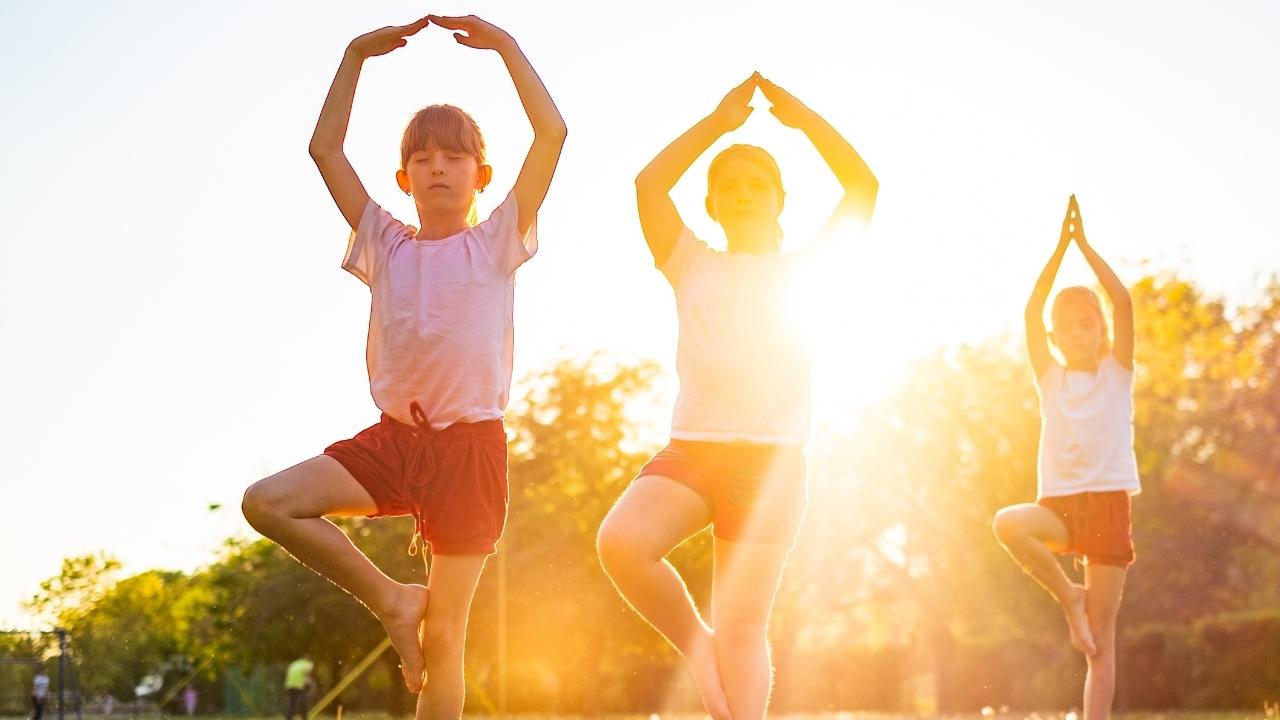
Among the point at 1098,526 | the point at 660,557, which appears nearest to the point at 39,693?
the point at 1098,526

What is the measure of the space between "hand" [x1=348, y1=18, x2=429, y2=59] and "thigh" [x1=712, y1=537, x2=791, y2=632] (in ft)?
7.85

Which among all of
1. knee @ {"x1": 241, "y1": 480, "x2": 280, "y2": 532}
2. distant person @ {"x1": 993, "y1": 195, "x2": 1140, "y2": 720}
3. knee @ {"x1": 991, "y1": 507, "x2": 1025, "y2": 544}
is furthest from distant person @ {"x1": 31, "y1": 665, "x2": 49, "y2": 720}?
knee @ {"x1": 241, "y1": 480, "x2": 280, "y2": 532}

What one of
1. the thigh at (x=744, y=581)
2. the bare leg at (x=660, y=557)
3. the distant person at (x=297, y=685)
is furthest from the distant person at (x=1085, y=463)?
the distant person at (x=297, y=685)

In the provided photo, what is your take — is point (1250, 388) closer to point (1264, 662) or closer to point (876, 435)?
point (876, 435)

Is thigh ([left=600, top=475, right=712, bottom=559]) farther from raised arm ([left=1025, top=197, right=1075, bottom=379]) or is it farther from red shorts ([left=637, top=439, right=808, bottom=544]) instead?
raised arm ([left=1025, top=197, right=1075, bottom=379])

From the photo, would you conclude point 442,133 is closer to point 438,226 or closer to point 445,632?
point 438,226

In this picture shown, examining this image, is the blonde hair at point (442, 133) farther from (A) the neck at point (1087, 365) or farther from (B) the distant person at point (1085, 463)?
(A) the neck at point (1087, 365)

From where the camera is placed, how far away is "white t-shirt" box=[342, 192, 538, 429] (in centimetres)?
562

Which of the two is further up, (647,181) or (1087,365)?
(647,181)

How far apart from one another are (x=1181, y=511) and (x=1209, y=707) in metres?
14.0

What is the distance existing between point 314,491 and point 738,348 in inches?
67.6

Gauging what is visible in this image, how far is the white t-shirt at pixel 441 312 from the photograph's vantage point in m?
5.62

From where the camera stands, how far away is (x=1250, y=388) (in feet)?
139

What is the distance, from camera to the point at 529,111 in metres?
5.99
